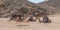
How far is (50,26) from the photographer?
1458 millimetres

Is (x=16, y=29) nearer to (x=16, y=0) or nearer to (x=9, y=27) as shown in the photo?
(x=9, y=27)

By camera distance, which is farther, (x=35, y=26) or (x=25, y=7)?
(x=25, y=7)

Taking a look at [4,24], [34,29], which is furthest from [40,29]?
[4,24]

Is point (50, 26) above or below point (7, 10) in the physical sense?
below

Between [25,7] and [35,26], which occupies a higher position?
[25,7]

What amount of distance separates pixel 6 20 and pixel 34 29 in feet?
0.82

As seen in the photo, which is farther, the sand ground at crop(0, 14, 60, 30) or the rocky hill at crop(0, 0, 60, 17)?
the rocky hill at crop(0, 0, 60, 17)

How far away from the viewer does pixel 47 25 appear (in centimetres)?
147

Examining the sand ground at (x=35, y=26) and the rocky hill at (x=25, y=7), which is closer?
the sand ground at (x=35, y=26)

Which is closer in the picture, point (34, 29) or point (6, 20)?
point (34, 29)

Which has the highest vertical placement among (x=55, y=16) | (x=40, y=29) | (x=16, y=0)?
(x=16, y=0)

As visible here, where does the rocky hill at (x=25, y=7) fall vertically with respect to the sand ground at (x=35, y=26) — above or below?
above

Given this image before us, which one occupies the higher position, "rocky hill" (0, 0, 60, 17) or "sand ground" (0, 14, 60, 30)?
"rocky hill" (0, 0, 60, 17)

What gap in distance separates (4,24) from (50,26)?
13.8 inches
